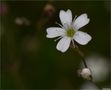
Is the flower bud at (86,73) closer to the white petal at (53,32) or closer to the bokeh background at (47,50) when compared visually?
the white petal at (53,32)

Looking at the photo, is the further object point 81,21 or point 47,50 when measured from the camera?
point 47,50

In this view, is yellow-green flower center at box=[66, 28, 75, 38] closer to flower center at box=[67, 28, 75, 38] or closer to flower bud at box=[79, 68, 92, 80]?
flower center at box=[67, 28, 75, 38]

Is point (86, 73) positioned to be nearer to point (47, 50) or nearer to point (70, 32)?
point (70, 32)

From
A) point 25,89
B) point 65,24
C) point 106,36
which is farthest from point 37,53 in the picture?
point 65,24

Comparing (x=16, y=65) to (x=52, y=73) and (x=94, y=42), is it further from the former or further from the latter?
(x=94, y=42)

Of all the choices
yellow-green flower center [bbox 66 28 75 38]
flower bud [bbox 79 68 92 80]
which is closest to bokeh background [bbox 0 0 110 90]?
yellow-green flower center [bbox 66 28 75 38]

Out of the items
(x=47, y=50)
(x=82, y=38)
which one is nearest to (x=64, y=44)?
(x=82, y=38)

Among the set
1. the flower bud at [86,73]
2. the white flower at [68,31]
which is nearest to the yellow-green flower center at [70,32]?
the white flower at [68,31]
